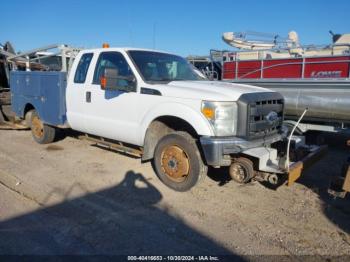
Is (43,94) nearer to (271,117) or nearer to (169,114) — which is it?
(169,114)

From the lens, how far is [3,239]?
342cm

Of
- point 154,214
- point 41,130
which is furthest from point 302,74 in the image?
point 41,130

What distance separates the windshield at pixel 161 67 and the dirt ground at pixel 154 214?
5.48ft

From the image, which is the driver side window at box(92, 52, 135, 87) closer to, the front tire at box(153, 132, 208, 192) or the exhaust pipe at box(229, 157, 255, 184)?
the front tire at box(153, 132, 208, 192)

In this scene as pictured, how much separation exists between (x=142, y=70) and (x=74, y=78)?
1.79 meters

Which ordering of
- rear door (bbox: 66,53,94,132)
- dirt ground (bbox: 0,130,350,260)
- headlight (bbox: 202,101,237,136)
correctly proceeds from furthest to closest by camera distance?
rear door (bbox: 66,53,94,132)
headlight (bbox: 202,101,237,136)
dirt ground (bbox: 0,130,350,260)

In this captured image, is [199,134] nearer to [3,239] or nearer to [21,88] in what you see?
[3,239]

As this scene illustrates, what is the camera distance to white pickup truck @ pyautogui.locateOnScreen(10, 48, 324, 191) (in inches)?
171

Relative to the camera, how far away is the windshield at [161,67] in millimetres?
5320

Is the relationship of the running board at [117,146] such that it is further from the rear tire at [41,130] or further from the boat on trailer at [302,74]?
the boat on trailer at [302,74]

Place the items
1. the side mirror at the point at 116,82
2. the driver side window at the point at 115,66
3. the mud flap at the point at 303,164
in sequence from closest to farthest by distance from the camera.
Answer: the mud flap at the point at 303,164 → the side mirror at the point at 116,82 → the driver side window at the point at 115,66

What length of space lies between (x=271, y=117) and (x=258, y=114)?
1.26 feet

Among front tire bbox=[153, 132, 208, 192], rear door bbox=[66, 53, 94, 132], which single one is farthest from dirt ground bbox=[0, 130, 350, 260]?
rear door bbox=[66, 53, 94, 132]

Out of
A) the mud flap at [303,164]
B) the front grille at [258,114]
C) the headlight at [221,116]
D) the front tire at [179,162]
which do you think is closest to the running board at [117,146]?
the front tire at [179,162]
